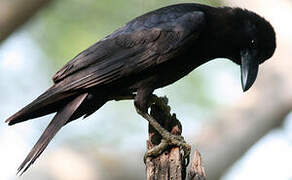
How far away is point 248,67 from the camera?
8766mm

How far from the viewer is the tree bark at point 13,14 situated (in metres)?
10.2

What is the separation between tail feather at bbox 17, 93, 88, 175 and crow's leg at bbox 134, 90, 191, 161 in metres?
0.54

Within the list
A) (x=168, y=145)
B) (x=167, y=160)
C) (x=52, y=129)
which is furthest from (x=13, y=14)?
(x=167, y=160)

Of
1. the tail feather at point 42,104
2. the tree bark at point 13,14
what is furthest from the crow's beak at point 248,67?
the tree bark at point 13,14

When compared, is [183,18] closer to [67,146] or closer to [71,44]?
[67,146]

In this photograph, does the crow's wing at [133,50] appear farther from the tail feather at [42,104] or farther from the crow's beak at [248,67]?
the crow's beak at [248,67]

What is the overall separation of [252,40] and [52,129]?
2358 millimetres

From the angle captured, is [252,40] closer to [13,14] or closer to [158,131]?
[158,131]

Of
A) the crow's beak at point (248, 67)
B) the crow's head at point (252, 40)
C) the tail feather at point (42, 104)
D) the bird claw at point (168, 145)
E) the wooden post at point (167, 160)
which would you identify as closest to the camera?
the wooden post at point (167, 160)

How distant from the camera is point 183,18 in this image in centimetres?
870

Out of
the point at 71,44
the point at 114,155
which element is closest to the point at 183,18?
the point at 114,155

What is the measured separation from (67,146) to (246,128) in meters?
2.34

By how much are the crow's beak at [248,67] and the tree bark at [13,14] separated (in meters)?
2.92

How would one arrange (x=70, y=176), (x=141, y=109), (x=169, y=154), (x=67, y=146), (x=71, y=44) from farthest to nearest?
1. (x=71, y=44)
2. (x=67, y=146)
3. (x=70, y=176)
4. (x=141, y=109)
5. (x=169, y=154)
